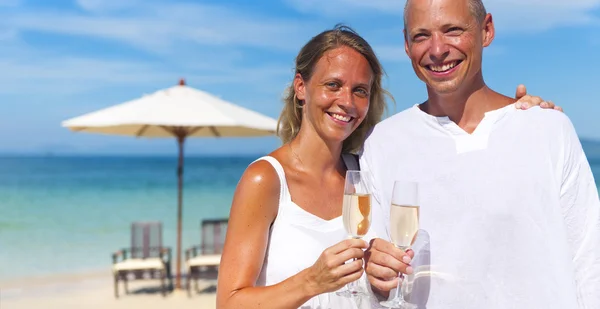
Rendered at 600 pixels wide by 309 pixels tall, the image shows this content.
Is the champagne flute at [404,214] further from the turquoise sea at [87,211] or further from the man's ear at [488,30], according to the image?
the turquoise sea at [87,211]

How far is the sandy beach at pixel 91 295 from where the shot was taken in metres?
9.70

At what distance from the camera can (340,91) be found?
2795 mm

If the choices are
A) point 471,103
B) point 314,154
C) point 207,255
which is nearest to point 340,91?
point 314,154

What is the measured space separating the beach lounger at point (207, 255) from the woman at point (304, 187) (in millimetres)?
6460

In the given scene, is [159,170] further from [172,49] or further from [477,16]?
[477,16]

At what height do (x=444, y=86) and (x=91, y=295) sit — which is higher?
(x=444, y=86)

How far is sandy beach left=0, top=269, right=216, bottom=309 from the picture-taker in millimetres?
9703

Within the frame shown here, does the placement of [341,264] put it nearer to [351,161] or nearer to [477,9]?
[351,161]

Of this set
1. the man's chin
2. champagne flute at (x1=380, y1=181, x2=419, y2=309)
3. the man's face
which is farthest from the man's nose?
champagne flute at (x1=380, y1=181, x2=419, y2=309)

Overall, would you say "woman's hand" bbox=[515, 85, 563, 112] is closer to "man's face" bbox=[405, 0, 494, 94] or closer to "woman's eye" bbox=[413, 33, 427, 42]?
"man's face" bbox=[405, 0, 494, 94]

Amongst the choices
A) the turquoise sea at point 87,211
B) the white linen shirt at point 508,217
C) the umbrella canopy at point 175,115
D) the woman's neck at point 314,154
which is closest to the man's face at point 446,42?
the white linen shirt at point 508,217

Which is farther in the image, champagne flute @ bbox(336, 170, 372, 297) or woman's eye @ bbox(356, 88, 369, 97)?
woman's eye @ bbox(356, 88, 369, 97)

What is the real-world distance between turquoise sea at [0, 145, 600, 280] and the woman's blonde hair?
12910 millimetres

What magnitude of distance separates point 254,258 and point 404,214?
773 millimetres
